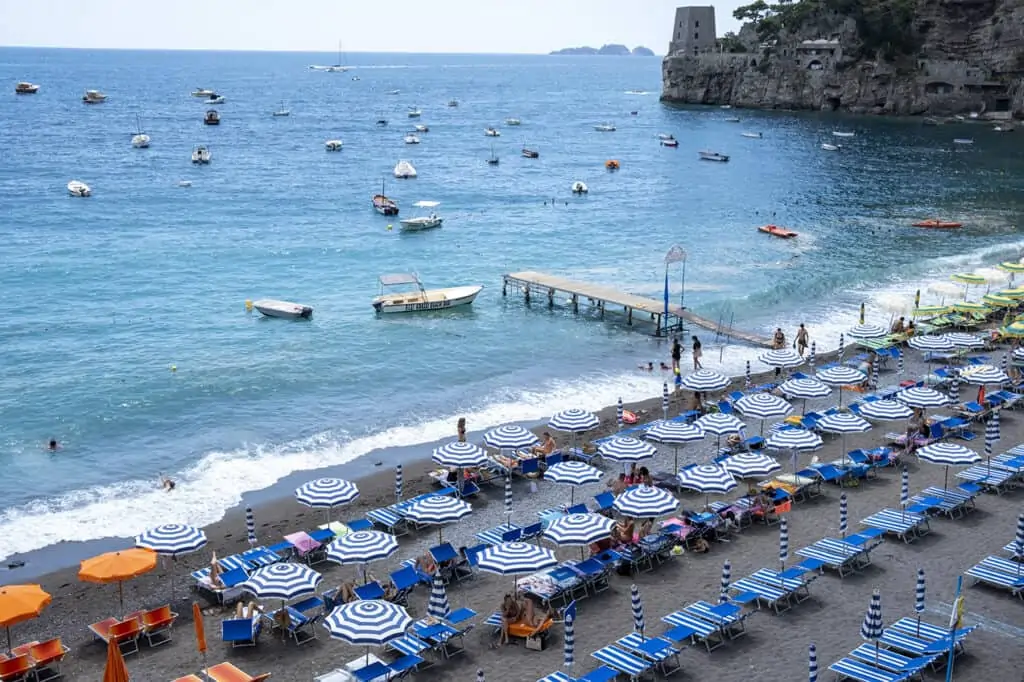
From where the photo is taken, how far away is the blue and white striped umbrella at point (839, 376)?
34.2 metres

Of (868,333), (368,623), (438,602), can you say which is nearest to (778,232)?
(868,333)

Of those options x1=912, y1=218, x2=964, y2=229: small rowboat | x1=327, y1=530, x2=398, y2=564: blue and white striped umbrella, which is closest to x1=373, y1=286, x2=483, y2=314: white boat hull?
x1=327, y1=530, x2=398, y2=564: blue and white striped umbrella

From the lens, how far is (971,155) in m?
115

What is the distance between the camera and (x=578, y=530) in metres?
22.4

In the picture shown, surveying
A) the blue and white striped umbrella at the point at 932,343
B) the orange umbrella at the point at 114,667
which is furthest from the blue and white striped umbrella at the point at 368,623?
the blue and white striped umbrella at the point at 932,343

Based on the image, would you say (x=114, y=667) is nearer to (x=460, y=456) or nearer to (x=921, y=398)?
(x=460, y=456)

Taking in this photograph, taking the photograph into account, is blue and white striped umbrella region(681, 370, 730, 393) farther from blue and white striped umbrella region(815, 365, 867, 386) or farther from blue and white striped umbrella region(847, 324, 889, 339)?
blue and white striped umbrella region(847, 324, 889, 339)

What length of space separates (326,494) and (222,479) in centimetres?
826

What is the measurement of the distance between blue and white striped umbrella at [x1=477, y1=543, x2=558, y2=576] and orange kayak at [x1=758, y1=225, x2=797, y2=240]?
2162 inches

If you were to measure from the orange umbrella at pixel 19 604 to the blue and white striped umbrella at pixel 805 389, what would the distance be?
2187cm

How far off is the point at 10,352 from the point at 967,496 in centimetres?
3861

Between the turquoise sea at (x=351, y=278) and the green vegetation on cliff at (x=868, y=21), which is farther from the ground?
A: the green vegetation on cliff at (x=868, y=21)

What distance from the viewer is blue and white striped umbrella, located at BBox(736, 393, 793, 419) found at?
30297mm

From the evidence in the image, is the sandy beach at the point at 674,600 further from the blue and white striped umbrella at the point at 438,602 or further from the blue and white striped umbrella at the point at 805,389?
the blue and white striped umbrella at the point at 805,389
